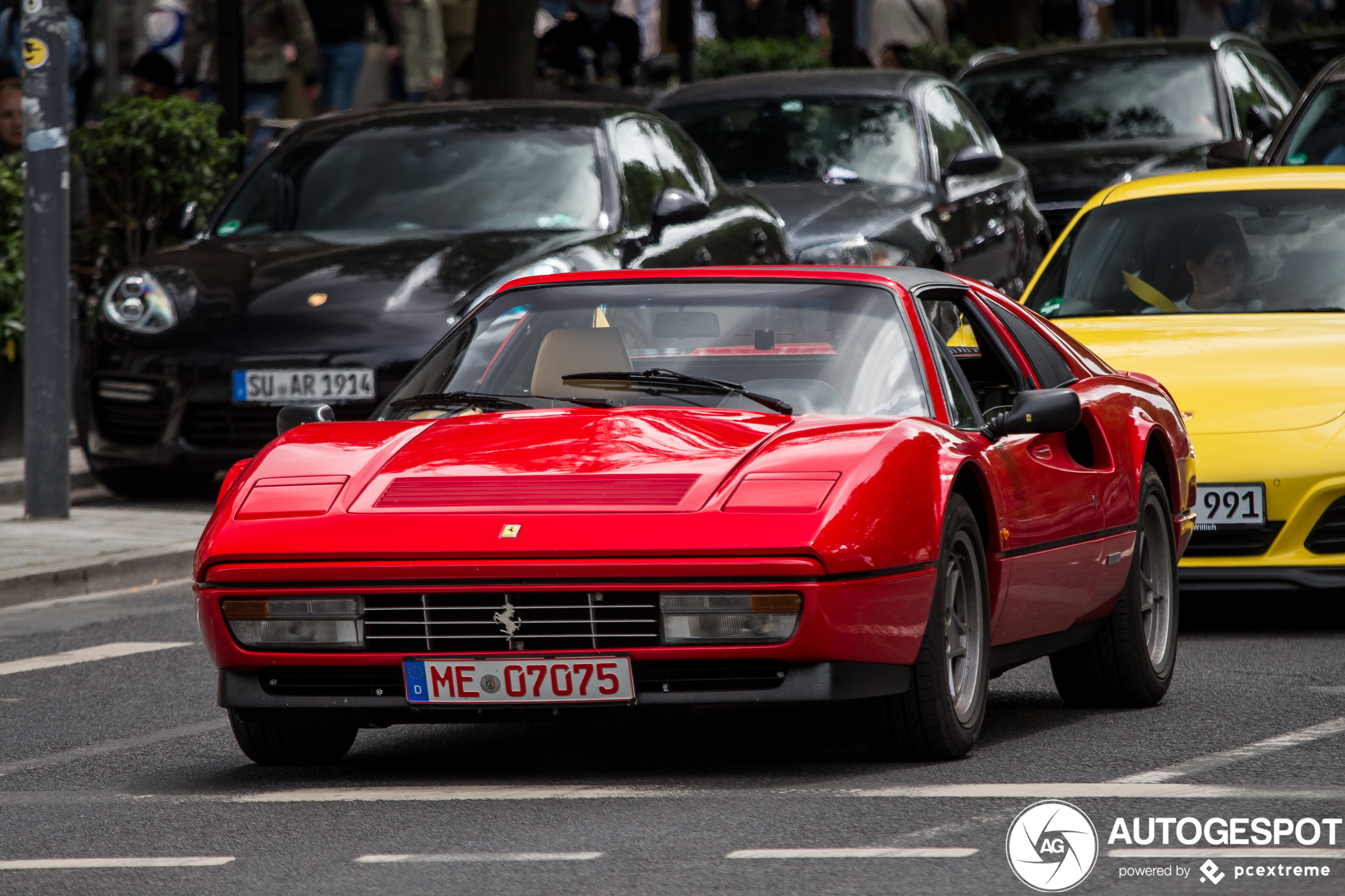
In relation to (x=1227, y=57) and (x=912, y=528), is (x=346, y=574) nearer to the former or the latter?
(x=912, y=528)

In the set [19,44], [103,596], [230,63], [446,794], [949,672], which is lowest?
[103,596]

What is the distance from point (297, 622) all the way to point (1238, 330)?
4.66 metres

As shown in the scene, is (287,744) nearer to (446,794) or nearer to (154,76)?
(446,794)

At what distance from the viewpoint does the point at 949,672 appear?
5.88 m

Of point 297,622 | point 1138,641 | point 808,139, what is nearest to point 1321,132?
point 808,139

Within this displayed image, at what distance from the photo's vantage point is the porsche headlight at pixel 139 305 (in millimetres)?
12086

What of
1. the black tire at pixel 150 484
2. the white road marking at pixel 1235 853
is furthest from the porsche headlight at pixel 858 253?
the white road marking at pixel 1235 853

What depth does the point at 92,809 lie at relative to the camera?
5699 millimetres

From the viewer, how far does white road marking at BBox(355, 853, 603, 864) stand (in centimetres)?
491

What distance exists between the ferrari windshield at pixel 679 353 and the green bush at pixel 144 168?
875 centimetres

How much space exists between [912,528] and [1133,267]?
4.46 meters

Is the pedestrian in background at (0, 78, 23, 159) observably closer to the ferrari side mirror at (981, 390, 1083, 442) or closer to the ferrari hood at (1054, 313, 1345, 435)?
the ferrari hood at (1054, 313, 1345, 435)

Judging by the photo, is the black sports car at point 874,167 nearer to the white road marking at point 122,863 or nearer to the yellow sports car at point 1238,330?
the yellow sports car at point 1238,330

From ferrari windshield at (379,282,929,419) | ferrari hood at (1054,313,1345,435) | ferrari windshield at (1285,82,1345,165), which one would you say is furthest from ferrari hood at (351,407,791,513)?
ferrari windshield at (1285,82,1345,165)
